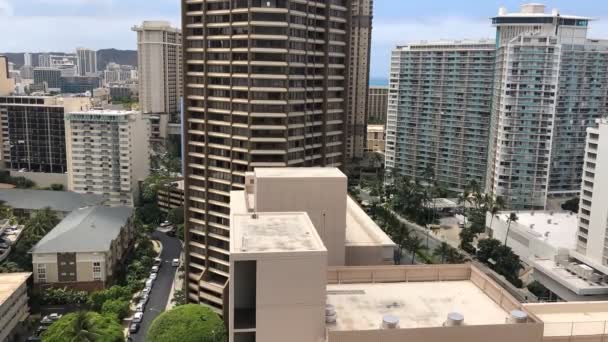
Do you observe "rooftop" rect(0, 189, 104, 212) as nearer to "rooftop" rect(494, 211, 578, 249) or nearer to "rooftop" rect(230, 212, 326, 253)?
"rooftop" rect(494, 211, 578, 249)

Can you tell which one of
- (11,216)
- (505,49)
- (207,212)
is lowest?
(11,216)

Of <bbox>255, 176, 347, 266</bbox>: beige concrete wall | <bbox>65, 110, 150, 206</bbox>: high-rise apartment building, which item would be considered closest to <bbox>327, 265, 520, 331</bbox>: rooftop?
<bbox>255, 176, 347, 266</bbox>: beige concrete wall

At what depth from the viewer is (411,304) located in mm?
17516

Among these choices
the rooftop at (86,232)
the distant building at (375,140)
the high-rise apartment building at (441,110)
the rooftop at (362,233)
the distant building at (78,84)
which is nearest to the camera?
the rooftop at (362,233)

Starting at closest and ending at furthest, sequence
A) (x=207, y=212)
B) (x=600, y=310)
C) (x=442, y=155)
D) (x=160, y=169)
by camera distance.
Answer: (x=600, y=310), (x=207, y=212), (x=442, y=155), (x=160, y=169)

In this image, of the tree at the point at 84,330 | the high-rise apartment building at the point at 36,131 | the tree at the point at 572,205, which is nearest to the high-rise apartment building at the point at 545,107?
the tree at the point at 572,205

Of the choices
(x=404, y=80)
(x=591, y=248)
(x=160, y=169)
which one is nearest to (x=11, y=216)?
(x=160, y=169)

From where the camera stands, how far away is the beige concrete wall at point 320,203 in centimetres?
2416

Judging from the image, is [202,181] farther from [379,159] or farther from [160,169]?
[379,159]

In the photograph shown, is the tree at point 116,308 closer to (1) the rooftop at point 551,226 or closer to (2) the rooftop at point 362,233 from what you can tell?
(2) the rooftop at point 362,233

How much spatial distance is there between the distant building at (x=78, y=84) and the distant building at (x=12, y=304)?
145m

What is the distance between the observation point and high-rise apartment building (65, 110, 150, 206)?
224ft

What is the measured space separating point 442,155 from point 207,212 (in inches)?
1782

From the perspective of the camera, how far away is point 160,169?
84312mm
